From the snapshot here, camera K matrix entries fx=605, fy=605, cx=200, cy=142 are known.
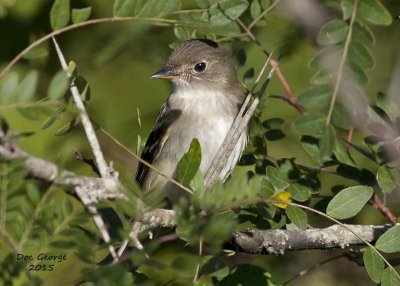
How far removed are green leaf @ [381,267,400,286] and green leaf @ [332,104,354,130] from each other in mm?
640

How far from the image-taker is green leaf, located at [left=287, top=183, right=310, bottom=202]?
285 cm

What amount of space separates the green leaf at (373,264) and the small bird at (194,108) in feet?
3.83

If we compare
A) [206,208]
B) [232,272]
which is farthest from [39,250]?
[232,272]

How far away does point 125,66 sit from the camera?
163 inches

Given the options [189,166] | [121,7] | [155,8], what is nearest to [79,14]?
[121,7]

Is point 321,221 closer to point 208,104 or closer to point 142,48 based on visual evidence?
point 208,104

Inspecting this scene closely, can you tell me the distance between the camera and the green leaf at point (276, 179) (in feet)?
9.32

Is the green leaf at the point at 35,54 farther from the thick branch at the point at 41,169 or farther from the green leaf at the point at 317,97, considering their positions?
the green leaf at the point at 317,97

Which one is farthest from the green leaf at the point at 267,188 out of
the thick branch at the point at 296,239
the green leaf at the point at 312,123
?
the green leaf at the point at 312,123

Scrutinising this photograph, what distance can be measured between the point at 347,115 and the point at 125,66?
189cm

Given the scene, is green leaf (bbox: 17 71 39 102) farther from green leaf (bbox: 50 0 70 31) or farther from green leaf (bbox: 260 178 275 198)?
green leaf (bbox: 260 178 275 198)

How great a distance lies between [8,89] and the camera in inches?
67.0

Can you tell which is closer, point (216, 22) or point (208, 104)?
point (216, 22)

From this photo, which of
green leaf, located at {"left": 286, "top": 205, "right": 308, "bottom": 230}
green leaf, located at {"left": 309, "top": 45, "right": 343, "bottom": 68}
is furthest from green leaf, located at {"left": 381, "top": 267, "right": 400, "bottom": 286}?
green leaf, located at {"left": 309, "top": 45, "right": 343, "bottom": 68}
